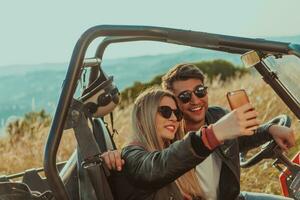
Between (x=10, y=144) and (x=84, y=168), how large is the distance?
499 cm

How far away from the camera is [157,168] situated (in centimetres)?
316

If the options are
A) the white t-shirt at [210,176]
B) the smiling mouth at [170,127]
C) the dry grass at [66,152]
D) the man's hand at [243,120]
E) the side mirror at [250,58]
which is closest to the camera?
the man's hand at [243,120]

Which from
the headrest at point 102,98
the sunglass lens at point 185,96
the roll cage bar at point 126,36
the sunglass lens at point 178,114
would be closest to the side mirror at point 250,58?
the roll cage bar at point 126,36

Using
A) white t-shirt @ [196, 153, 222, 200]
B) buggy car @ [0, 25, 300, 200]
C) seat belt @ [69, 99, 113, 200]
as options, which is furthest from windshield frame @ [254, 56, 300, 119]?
seat belt @ [69, 99, 113, 200]

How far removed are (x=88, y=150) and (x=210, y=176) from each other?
3.12 ft

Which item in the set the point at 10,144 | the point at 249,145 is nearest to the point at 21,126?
the point at 10,144

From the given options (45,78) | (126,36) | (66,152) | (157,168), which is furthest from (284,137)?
(45,78)

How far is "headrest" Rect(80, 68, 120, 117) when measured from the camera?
3217mm

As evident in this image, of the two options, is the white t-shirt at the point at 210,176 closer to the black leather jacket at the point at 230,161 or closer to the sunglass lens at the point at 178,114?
the black leather jacket at the point at 230,161

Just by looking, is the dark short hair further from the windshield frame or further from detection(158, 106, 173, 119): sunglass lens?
the windshield frame

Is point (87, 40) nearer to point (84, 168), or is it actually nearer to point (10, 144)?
point (84, 168)

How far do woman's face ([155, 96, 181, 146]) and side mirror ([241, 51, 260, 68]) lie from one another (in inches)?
16.9

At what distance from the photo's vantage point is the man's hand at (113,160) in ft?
10.9

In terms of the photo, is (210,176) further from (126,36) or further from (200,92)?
(126,36)
